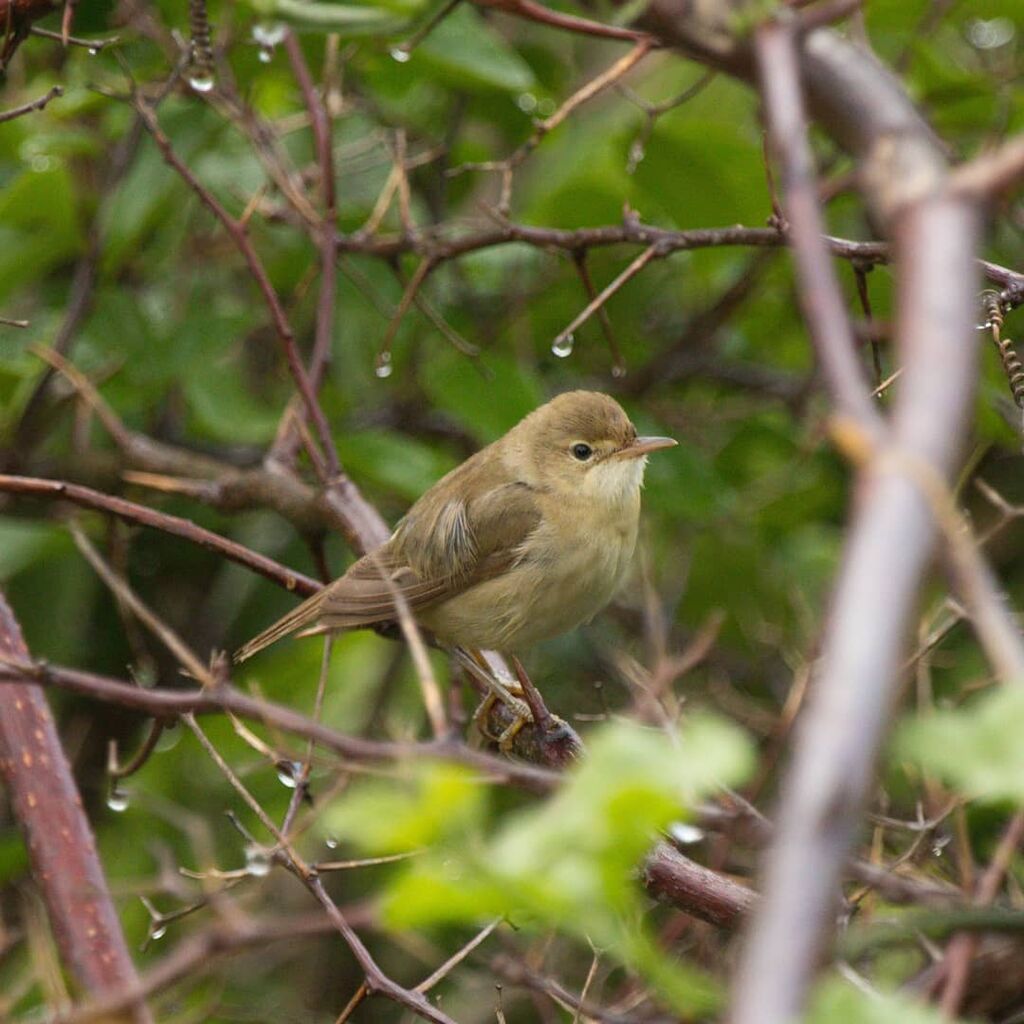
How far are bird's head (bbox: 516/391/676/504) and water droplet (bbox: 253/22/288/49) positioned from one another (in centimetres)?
143

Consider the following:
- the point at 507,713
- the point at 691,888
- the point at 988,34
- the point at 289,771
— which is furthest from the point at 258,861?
the point at 988,34

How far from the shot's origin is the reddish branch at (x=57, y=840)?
218 centimetres

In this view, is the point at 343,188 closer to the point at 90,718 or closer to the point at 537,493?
the point at 537,493

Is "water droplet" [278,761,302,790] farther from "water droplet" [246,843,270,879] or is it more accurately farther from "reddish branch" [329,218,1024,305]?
"reddish branch" [329,218,1024,305]

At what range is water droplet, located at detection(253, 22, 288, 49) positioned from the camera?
3.08m

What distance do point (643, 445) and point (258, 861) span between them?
228 cm

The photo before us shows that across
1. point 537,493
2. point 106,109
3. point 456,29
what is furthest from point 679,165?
point 106,109

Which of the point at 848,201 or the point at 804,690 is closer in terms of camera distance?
the point at 804,690

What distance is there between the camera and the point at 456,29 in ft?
12.8

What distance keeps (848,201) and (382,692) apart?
2.25 metres

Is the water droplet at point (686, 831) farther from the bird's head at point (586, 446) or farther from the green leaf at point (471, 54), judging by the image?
the green leaf at point (471, 54)

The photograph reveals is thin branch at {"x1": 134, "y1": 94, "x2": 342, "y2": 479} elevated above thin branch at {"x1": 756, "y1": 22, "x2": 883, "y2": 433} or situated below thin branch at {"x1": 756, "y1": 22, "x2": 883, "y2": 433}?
below

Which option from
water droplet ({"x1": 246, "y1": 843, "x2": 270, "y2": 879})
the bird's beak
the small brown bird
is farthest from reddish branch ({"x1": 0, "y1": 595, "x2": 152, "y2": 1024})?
the bird's beak

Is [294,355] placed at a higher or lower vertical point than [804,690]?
higher
